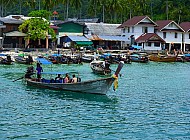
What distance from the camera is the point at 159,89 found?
132 ft

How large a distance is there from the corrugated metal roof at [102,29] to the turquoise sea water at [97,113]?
1990 inches

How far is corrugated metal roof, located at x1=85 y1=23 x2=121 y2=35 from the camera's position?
92188 millimetres

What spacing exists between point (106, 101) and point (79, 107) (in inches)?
128

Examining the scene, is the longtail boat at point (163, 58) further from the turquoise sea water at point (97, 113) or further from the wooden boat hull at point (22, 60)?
the turquoise sea water at point (97, 113)

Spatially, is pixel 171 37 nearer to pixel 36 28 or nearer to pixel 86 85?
pixel 36 28

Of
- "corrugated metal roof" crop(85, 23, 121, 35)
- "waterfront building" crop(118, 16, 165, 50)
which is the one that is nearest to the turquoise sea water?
"waterfront building" crop(118, 16, 165, 50)

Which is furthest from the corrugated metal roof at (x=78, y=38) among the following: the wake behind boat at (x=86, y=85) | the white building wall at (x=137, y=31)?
the wake behind boat at (x=86, y=85)

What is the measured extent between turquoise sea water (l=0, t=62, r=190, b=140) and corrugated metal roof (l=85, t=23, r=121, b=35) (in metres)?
50.6

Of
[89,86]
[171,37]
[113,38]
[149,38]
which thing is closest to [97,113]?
[89,86]

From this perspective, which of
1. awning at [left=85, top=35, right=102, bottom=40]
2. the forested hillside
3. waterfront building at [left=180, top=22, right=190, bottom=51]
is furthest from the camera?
the forested hillside

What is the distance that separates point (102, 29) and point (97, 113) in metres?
66.6

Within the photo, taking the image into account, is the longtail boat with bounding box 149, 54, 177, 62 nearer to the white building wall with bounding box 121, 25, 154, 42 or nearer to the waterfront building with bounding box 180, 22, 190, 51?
the white building wall with bounding box 121, 25, 154, 42

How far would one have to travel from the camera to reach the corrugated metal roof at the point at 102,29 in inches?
3629

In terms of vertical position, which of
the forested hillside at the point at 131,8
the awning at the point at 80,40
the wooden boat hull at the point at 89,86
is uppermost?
the forested hillside at the point at 131,8
